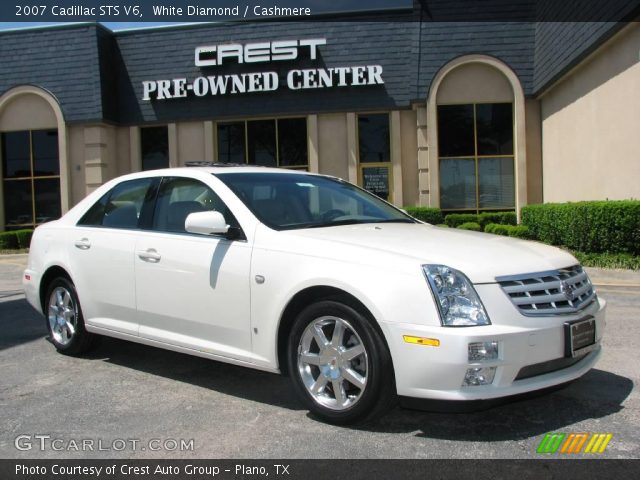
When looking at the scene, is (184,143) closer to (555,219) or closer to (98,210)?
(555,219)

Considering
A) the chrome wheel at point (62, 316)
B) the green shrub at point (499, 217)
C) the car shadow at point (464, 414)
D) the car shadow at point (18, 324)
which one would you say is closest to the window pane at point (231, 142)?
the green shrub at point (499, 217)

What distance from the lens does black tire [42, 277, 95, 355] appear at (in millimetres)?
5559

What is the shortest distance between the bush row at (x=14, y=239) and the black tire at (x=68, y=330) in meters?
14.6

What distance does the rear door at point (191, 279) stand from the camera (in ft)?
13.9

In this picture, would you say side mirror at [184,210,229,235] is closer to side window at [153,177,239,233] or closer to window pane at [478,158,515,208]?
side window at [153,177,239,233]

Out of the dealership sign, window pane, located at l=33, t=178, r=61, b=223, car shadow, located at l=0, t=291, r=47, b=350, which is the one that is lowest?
car shadow, located at l=0, t=291, r=47, b=350

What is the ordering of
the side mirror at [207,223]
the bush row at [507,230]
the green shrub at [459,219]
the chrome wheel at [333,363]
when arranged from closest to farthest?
the chrome wheel at [333,363] → the side mirror at [207,223] → the bush row at [507,230] → the green shrub at [459,219]

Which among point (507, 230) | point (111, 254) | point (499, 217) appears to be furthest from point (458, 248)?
point (499, 217)

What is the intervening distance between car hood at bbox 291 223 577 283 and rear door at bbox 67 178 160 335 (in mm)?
1666

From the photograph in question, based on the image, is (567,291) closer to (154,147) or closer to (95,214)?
(95,214)

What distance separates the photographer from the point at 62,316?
576 centimetres

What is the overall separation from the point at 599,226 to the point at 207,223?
9.46 metres

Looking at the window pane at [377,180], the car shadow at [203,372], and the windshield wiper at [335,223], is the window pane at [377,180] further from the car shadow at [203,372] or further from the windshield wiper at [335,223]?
the windshield wiper at [335,223]

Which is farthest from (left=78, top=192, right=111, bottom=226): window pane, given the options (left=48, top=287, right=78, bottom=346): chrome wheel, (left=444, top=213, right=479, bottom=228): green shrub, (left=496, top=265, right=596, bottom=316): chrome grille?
(left=444, top=213, right=479, bottom=228): green shrub
